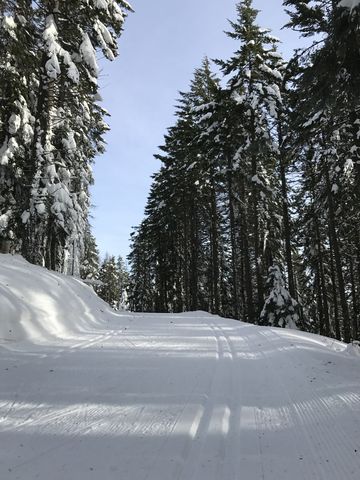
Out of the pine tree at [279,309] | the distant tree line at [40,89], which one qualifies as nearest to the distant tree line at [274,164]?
the pine tree at [279,309]

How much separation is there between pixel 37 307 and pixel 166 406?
16.8 ft

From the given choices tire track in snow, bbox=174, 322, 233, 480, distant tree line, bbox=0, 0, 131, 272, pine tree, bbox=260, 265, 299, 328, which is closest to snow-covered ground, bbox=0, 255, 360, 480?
tire track in snow, bbox=174, 322, 233, 480

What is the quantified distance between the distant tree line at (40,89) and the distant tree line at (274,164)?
6.20 m

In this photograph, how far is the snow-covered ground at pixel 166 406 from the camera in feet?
10.8

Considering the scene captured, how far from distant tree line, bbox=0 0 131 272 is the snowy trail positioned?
22.1 feet

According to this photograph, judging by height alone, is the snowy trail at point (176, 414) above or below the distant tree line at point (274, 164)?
below

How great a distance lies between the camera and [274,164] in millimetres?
22484

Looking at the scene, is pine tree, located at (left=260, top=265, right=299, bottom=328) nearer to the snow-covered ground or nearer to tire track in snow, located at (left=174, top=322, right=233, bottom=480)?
the snow-covered ground

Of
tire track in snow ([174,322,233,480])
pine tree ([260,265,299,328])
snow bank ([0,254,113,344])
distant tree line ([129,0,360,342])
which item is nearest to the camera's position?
tire track in snow ([174,322,233,480])

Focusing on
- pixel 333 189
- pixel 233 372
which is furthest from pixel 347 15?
pixel 333 189

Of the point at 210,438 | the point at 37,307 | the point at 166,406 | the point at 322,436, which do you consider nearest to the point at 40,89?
the point at 37,307

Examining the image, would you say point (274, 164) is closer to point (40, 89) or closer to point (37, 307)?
point (40, 89)

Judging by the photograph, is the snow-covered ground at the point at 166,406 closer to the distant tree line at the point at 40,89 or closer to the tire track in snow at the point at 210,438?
the tire track in snow at the point at 210,438

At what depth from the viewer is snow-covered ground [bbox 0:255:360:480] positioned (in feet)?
10.8
